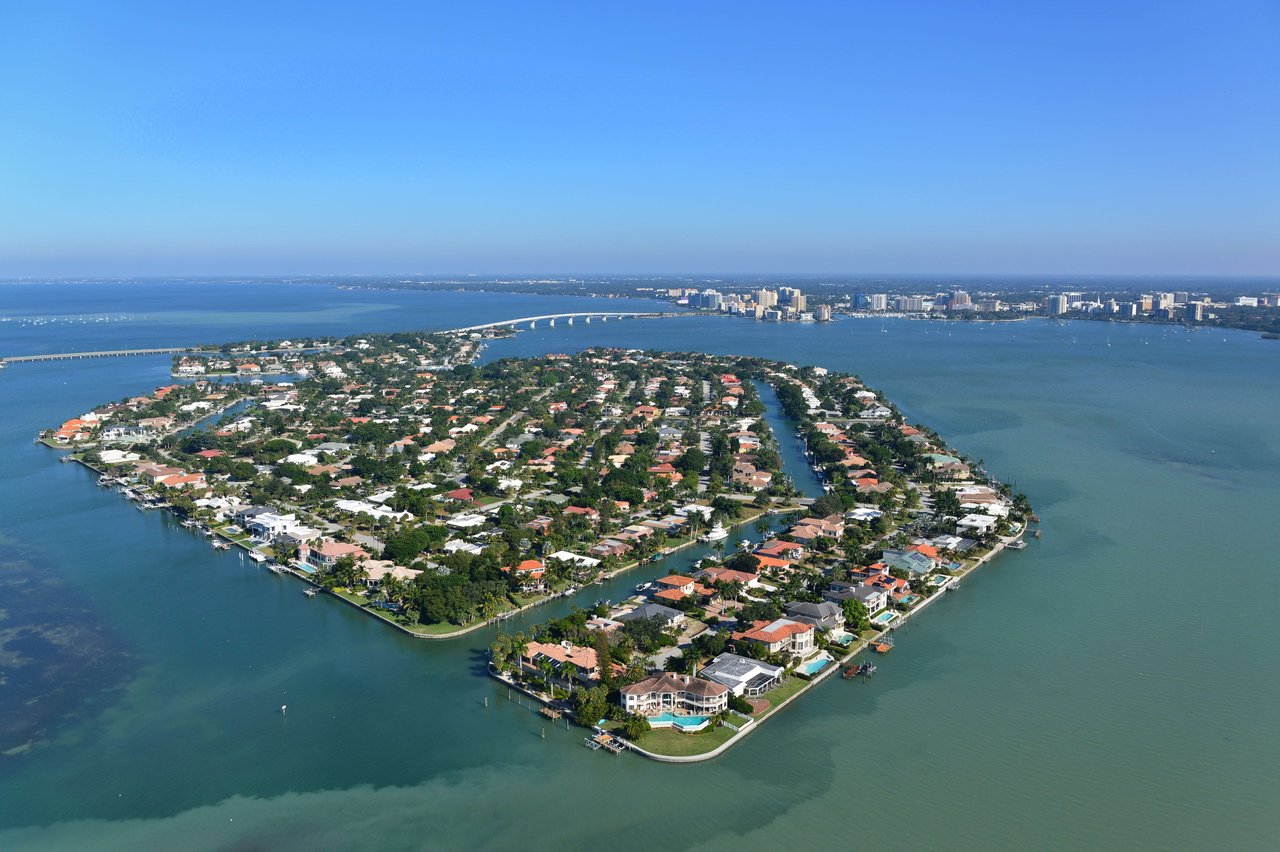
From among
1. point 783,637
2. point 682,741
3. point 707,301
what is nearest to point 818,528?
point 783,637

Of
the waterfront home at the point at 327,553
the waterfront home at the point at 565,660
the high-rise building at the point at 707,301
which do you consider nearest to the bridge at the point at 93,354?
the waterfront home at the point at 327,553

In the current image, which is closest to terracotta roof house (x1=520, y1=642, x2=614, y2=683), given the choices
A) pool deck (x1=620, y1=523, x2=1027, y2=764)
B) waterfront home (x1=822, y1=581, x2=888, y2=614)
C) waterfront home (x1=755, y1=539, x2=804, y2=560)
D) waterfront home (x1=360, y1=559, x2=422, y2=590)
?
pool deck (x1=620, y1=523, x2=1027, y2=764)

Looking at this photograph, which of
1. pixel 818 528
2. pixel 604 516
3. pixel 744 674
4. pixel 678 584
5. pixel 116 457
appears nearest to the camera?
pixel 744 674

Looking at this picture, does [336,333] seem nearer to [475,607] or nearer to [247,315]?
[247,315]

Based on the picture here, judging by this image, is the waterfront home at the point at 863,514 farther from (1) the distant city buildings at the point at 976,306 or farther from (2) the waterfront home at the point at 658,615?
(1) the distant city buildings at the point at 976,306

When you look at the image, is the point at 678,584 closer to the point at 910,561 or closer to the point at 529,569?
the point at 529,569

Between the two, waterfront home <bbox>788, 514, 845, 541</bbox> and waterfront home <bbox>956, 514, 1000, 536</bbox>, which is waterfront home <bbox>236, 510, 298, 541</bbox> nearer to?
waterfront home <bbox>788, 514, 845, 541</bbox>
